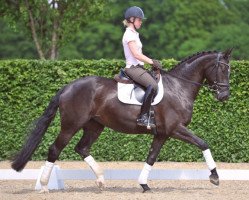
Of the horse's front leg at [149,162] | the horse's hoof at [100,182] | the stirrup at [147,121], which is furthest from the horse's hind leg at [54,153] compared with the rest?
the horse's front leg at [149,162]

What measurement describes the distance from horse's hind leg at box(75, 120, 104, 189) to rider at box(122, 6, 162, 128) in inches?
31.7

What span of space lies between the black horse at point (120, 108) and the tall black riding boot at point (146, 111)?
0.35ft

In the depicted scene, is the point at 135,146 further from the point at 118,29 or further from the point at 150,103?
the point at 118,29

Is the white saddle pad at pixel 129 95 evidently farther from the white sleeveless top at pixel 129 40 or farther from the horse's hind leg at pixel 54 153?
the horse's hind leg at pixel 54 153

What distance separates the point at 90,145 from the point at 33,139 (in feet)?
2.64

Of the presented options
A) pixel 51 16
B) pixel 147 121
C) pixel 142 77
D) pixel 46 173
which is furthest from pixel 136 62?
pixel 51 16

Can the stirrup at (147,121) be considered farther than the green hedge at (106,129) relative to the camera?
No

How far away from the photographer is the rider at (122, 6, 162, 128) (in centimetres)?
1014

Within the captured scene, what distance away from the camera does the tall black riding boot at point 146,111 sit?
10188mm

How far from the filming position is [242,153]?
601 inches

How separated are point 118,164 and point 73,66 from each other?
2115 millimetres

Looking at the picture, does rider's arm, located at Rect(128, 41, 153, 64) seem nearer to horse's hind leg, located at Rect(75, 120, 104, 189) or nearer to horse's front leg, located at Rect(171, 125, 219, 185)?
horse's front leg, located at Rect(171, 125, 219, 185)

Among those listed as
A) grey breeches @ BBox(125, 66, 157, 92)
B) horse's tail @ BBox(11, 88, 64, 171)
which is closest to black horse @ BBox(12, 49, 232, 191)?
horse's tail @ BBox(11, 88, 64, 171)

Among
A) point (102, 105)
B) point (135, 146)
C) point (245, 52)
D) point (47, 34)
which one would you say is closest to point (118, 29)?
point (245, 52)
